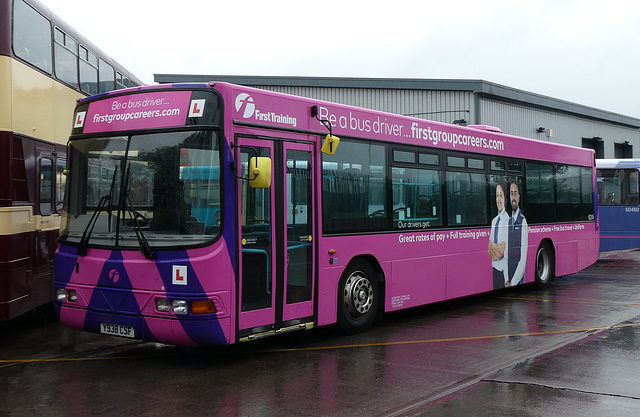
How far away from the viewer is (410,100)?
27.1 meters

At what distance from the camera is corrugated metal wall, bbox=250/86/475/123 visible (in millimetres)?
26266

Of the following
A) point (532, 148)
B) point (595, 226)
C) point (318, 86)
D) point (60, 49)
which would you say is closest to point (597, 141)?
point (318, 86)

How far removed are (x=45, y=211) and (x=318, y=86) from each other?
2002 cm

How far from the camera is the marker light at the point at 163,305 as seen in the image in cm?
683

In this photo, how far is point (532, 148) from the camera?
13.3 metres

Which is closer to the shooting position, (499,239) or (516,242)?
(499,239)

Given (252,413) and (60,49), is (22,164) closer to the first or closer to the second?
(60,49)

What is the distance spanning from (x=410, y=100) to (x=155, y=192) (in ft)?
69.8

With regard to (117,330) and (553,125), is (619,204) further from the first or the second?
(117,330)

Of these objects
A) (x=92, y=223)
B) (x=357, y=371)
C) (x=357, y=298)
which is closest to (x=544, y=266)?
(x=357, y=298)

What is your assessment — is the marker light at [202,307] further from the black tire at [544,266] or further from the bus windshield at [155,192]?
the black tire at [544,266]

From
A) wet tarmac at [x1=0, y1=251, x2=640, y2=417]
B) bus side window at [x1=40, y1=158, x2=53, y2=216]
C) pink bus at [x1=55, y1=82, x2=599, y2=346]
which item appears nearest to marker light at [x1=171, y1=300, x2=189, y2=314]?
pink bus at [x1=55, y1=82, x2=599, y2=346]

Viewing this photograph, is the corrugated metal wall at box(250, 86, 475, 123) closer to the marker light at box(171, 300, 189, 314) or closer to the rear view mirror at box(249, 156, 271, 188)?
the rear view mirror at box(249, 156, 271, 188)

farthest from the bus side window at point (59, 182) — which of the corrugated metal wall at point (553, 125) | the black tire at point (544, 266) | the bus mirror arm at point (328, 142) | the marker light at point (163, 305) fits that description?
the corrugated metal wall at point (553, 125)
